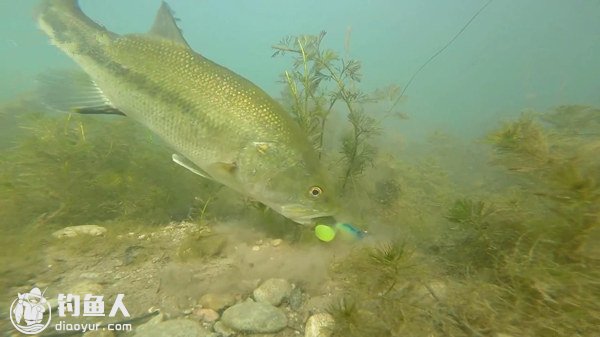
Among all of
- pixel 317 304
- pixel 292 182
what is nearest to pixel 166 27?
pixel 292 182

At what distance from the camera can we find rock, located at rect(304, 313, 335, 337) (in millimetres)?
2961

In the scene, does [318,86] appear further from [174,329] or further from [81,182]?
[81,182]

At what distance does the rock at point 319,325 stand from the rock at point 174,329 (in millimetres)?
934

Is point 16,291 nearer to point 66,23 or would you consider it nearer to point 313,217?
point 66,23

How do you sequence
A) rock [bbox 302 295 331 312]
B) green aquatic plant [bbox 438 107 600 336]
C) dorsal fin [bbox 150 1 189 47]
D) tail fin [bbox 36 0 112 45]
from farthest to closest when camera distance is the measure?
1. tail fin [bbox 36 0 112 45]
2. dorsal fin [bbox 150 1 189 47]
3. rock [bbox 302 295 331 312]
4. green aquatic plant [bbox 438 107 600 336]

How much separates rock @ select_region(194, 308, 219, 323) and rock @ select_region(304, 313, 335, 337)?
92 centimetres

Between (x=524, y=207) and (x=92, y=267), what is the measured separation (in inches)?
206

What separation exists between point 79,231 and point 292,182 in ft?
11.7

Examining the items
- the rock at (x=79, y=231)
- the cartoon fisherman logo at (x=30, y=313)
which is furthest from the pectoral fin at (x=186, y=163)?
the rock at (x=79, y=231)

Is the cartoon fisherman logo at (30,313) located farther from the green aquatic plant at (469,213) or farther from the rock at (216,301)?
the green aquatic plant at (469,213)

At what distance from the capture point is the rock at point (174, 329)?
294 cm

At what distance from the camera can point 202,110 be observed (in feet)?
9.93

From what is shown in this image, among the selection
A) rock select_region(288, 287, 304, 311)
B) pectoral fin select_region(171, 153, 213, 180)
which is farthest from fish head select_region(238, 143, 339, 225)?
rock select_region(288, 287, 304, 311)

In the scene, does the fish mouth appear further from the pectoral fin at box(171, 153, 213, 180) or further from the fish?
the pectoral fin at box(171, 153, 213, 180)
